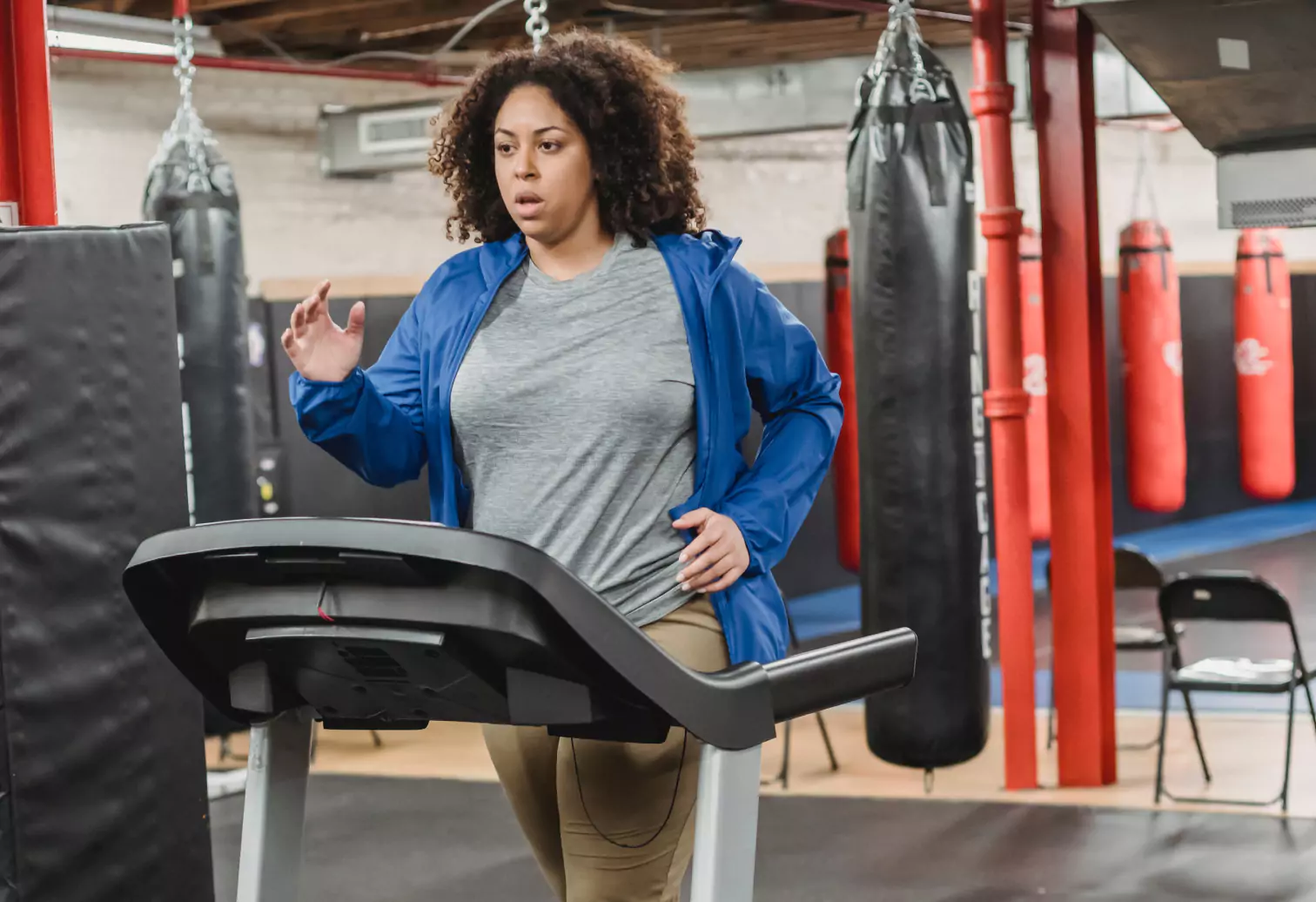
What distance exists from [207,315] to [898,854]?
254cm

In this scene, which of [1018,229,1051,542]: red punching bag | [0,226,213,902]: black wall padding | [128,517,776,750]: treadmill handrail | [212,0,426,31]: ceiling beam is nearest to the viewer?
[128,517,776,750]: treadmill handrail

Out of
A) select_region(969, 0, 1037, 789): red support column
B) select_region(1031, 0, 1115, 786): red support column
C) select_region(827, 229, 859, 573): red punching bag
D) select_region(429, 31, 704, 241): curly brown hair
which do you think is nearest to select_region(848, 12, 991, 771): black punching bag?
select_region(969, 0, 1037, 789): red support column

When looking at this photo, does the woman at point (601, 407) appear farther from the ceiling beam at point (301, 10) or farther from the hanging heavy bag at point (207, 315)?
the ceiling beam at point (301, 10)

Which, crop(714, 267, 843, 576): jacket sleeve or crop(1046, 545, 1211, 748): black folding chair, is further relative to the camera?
crop(1046, 545, 1211, 748): black folding chair

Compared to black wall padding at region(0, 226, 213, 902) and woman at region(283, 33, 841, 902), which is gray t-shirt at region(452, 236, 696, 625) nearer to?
woman at region(283, 33, 841, 902)

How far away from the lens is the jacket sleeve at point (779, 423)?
1.58 metres

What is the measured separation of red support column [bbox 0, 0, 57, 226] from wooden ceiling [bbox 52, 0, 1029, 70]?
3.00 metres

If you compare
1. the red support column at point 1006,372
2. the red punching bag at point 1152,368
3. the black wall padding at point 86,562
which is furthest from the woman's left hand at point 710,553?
the red punching bag at point 1152,368

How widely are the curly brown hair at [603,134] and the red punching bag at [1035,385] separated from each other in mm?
4625

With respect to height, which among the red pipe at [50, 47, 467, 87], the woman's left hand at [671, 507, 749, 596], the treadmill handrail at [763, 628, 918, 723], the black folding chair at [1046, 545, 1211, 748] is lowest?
the black folding chair at [1046, 545, 1211, 748]

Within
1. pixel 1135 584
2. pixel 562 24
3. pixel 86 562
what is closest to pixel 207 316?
pixel 562 24

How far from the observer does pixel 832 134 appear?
8.87m

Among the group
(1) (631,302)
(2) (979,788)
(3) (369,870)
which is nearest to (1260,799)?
(2) (979,788)

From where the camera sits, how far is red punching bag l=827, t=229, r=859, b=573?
5.55 m
